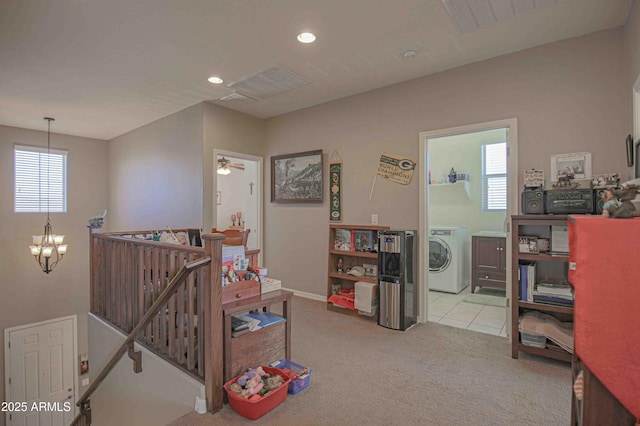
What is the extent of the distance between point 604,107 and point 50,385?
28.8ft

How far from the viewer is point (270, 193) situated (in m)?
5.08

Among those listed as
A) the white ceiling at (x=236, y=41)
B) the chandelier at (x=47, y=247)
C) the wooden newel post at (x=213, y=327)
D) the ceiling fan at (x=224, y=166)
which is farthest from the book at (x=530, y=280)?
the chandelier at (x=47, y=247)

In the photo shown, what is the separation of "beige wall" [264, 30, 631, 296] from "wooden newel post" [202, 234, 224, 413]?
2347 millimetres

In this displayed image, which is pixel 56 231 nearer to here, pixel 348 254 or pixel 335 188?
pixel 335 188

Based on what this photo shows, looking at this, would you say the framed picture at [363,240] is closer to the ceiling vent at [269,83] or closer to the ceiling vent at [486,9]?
the ceiling vent at [269,83]

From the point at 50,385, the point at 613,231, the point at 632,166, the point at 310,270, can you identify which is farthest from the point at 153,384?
the point at 50,385

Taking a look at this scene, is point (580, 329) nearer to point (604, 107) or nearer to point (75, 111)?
point (604, 107)

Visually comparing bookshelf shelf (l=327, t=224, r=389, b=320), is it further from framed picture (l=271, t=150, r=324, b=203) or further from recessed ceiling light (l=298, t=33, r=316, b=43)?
recessed ceiling light (l=298, t=33, r=316, b=43)

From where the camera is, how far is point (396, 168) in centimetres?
373

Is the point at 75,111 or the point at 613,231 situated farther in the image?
the point at 75,111

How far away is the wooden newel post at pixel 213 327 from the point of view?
1.98 m

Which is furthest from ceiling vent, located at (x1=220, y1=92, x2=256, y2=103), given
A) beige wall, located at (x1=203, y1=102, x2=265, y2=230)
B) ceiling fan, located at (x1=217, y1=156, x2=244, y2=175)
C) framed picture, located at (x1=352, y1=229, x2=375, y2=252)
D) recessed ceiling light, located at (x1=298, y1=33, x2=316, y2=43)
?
framed picture, located at (x1=352, y1=229, x2=375, y2=252)

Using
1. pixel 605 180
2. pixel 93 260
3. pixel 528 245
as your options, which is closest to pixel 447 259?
pixel 528 245

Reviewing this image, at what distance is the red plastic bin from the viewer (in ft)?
6.19
